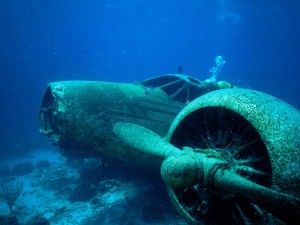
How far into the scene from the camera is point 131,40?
117 meters

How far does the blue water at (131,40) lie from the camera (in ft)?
166

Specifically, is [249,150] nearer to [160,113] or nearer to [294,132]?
[294,132]

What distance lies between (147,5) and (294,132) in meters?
57.9

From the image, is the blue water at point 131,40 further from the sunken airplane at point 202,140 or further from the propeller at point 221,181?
the propeller at point 221,181

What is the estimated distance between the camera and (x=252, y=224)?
109 inches

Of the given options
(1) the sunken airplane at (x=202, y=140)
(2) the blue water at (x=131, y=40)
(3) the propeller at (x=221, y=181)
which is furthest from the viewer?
(2) the blue water at (x=131, y=40)

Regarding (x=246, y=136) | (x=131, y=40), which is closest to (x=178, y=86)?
(x=246, y=136)

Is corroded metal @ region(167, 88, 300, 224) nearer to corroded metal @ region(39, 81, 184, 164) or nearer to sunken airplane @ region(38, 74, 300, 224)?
sunken airplane @ region(38, 74, 300, 224)

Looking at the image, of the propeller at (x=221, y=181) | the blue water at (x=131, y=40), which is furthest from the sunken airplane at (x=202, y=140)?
the blue water at (x=131, y=40)

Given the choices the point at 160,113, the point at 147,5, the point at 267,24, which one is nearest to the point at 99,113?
the point at 160,113

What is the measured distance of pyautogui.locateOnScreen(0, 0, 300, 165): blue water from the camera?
50469 mm

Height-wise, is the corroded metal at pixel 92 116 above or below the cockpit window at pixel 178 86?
below

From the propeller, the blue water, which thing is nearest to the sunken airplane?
the propeller

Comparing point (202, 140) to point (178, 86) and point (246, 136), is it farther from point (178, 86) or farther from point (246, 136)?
point (178, 86)
